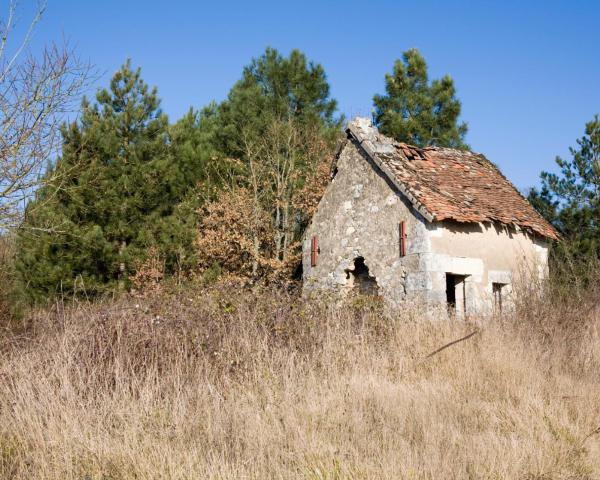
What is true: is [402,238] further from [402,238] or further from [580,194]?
[580,194]

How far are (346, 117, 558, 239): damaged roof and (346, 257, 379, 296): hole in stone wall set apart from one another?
217cm

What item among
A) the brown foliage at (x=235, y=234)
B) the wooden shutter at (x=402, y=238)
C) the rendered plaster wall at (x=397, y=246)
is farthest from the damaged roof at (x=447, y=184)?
the brown foliage at (x=235, y=234)

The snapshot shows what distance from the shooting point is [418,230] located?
1253cm

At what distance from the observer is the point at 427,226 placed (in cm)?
1241

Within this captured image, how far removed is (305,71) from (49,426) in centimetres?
1792

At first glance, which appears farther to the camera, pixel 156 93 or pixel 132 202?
pixel 156 93

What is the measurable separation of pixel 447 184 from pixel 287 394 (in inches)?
357

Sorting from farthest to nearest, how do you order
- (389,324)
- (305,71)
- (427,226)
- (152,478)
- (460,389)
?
(305,71), (427,226), (389,324), (460,389), (152,478)

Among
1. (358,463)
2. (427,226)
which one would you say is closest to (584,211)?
(427,226)

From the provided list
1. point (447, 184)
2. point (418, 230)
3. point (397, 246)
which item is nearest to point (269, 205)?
point (447, 184)

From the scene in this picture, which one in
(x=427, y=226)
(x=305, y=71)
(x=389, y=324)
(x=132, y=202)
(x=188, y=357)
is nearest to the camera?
(x=188, y=357)

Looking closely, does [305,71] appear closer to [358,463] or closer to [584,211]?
[584,211]

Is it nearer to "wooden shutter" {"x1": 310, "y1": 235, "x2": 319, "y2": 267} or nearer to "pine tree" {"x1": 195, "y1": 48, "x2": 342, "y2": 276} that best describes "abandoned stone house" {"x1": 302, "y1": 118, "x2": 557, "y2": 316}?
"wooden shutter" {"x1": 310, "y1": 235, "x2": 319, "y2": 267}

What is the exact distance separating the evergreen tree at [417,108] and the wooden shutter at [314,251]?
8743mm
